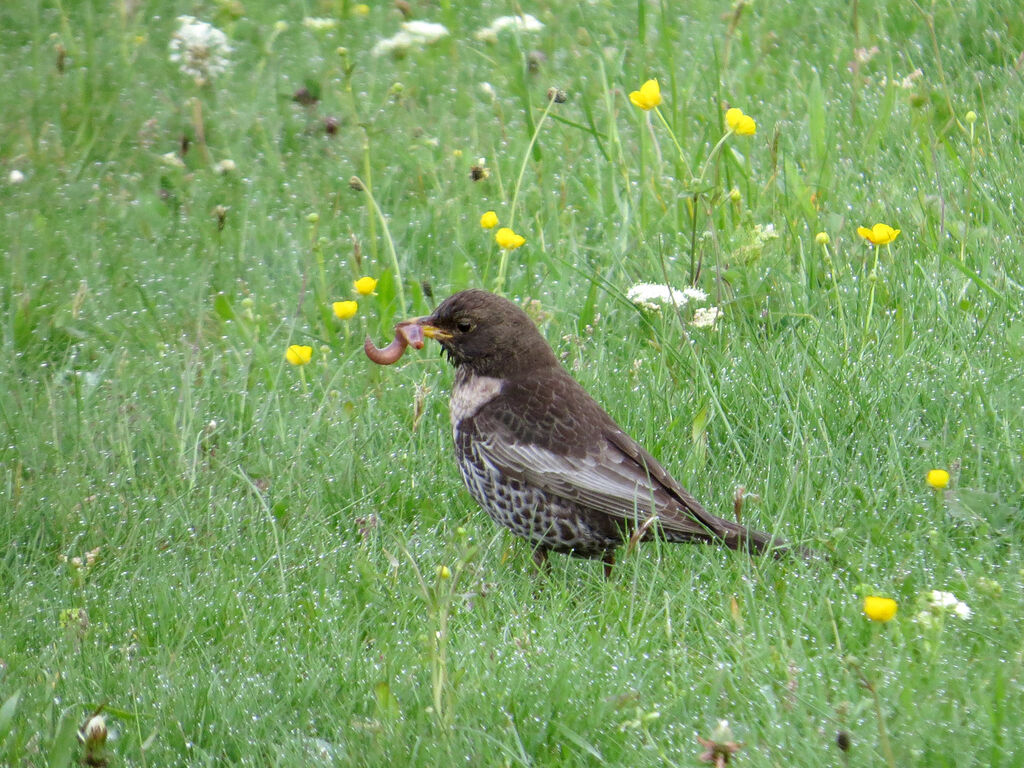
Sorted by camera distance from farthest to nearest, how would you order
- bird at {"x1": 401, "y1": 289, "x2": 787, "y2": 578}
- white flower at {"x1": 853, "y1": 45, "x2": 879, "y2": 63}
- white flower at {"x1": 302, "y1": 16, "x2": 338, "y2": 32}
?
white flower at {"x1": 302, "y1": 16, "x2": 338, "y2": 32} < white flower at {"x1": 853, "y1": 45, "x2": 879, "y2": 63} < bird at {"x1": 401, "y1": 289, "x2": 787, "y2": 578}

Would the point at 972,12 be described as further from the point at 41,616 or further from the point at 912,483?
the point at 41,616

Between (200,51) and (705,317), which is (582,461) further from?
(200,51)

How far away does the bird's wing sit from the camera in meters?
4.37

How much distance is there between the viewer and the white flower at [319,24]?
8531 millimetres

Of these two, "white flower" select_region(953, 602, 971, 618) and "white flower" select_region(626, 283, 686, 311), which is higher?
"white flower" select_region(953, 602, 971, 618)

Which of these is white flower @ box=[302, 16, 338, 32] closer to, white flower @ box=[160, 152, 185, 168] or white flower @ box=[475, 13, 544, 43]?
white flower @ box=[475, 13, 544, 43]

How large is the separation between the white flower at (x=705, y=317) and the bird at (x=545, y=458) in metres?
0.67

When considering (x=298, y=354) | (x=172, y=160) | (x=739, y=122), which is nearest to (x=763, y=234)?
(x=739, y=122)

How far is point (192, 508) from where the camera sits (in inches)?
184

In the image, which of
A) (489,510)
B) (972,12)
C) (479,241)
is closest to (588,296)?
(479,241)

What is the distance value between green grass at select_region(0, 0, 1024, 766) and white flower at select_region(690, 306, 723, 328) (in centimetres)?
11

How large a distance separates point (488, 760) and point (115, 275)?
A: 13.1 ft

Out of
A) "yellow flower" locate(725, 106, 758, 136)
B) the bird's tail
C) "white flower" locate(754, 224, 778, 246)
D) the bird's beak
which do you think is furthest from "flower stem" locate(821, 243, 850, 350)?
the bird's beak

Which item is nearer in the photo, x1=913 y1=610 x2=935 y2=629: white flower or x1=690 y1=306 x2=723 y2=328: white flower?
x1=913 y1=610 x2=935 y2=629: white flower
